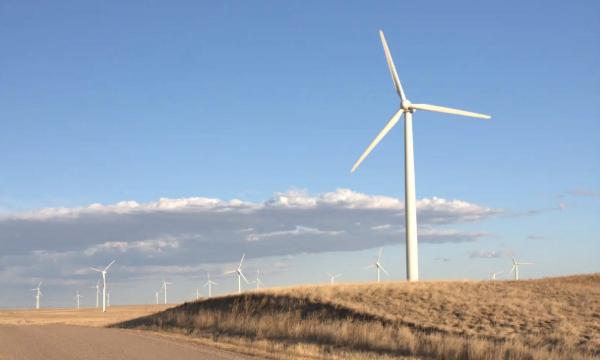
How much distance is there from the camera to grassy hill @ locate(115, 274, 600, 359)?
26.7m

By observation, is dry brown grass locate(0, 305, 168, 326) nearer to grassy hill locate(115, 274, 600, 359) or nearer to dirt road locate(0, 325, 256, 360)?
grassy hill locate(115, 274, 600, 359)

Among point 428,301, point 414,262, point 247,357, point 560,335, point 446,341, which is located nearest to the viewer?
point 247,357

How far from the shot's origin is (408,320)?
3541 centimetres

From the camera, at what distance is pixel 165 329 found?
126 ft

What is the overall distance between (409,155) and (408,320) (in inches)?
941

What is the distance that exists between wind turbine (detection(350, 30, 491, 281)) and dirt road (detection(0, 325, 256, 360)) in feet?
99.8

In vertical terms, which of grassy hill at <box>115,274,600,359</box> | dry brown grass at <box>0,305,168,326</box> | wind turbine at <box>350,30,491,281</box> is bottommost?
dry brown grass at <box>0,305,168,326</box>

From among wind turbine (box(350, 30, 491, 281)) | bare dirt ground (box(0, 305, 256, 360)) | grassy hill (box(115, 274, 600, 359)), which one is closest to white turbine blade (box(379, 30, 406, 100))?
wind turbine (box(350, 30, 491, 281))

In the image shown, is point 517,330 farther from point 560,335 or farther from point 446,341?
point 446,341

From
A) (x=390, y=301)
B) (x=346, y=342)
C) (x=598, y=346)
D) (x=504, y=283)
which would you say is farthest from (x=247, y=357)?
(x=504, y=283)

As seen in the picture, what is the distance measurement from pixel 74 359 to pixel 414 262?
37779 millimetres

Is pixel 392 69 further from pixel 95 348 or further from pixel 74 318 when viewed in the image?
pixel 74 318

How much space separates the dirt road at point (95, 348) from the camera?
20156 millimetres

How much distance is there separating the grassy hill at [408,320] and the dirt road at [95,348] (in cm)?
217
